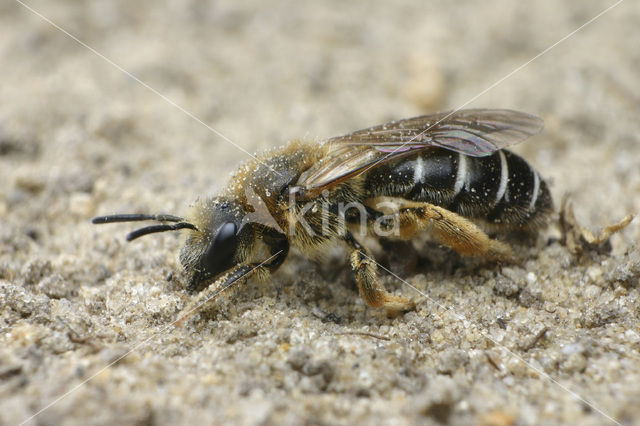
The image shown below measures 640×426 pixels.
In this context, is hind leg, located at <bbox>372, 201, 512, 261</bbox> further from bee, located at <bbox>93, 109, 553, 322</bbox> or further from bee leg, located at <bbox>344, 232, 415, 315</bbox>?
bee leg, located at <bbox>344, 232, 415, 315</bbox>

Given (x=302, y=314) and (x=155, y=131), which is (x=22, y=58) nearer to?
(x=155, y=131)

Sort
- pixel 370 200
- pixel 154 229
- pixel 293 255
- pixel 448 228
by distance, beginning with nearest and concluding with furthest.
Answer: pixel 154 229
pixel 448 228
pixel 370 200
pixel 293 255

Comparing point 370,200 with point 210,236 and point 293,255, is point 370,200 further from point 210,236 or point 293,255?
point 210,236

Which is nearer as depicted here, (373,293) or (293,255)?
(373,293)

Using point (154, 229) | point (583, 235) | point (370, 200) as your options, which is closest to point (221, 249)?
point (154, 229)

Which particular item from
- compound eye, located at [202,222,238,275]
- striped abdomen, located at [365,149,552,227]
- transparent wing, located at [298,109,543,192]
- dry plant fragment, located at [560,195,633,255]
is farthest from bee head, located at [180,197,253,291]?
dry plant fragment, located at [560,195,633,255]

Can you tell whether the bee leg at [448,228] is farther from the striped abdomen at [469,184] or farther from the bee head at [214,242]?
the bee head at [214,242]

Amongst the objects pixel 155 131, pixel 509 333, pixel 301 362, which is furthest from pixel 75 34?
pixel 509 333
